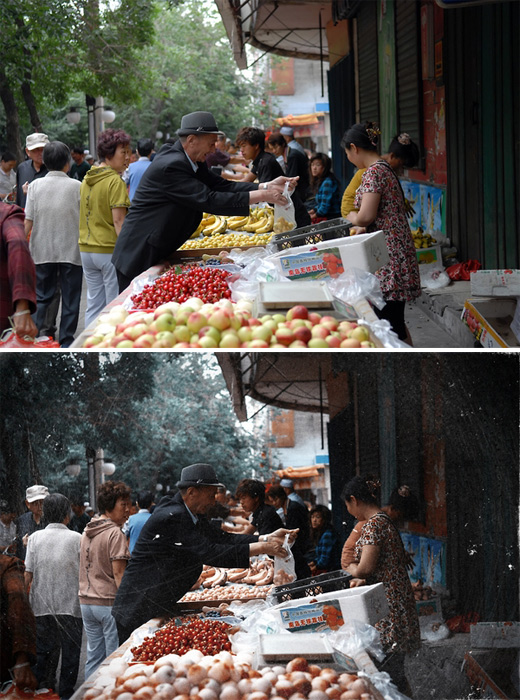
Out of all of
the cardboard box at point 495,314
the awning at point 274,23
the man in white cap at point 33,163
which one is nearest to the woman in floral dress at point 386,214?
the cardboard box at point 495,314

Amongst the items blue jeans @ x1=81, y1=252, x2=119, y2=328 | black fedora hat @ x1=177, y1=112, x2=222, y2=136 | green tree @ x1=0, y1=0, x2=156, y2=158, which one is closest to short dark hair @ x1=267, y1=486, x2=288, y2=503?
black fedora hat @ x1=177, y1=112, x2=222, y2=136

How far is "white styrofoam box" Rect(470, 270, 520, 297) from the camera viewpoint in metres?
5.93

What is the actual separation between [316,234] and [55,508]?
8.10 ft

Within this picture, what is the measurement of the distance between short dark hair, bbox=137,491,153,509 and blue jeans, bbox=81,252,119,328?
15.9ft

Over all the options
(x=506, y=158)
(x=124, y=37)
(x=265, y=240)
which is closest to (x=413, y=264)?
(x=265, y=240)

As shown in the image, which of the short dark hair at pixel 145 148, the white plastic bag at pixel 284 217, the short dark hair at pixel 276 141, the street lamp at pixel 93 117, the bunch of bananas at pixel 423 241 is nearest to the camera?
the white plastic bag at pixel 284 217

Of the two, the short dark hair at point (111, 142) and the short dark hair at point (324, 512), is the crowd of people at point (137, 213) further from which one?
the short dark hair at point (324, 512)

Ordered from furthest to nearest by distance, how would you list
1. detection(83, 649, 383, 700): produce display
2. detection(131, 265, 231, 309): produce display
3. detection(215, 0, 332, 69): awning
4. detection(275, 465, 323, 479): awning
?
detection(215, 0, 332, 69): awning < detection(131, 265, 231, 309): produce display < detection(275, 465, 323, 479): awning < detection(83, 649, 383, 700): produce display

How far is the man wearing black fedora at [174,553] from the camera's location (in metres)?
3.35

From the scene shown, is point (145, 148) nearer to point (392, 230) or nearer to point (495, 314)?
point (392, 230)

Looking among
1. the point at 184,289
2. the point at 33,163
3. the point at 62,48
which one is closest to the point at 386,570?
the point at 184,289

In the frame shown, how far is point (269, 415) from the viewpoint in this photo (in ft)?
11.0

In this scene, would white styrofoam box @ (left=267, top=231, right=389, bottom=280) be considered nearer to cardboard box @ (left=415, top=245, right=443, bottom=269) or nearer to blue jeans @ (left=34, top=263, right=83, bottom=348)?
blue jeans @ (left=34, top=263, right=83, bottom=348)

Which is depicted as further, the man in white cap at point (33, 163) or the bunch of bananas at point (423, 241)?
the bunch of bananas at point (423, 241)
